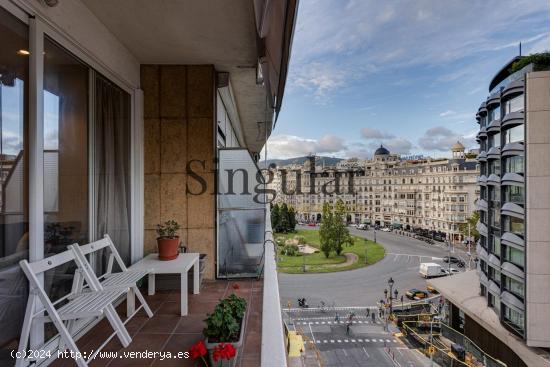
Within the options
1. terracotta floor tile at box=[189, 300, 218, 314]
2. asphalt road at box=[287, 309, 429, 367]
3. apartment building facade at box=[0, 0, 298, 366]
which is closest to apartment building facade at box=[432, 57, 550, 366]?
asphalt road at box=[287, 309, 429, 367]

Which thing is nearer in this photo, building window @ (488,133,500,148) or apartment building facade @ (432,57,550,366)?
apartment building facade @ (432,57,550,366)

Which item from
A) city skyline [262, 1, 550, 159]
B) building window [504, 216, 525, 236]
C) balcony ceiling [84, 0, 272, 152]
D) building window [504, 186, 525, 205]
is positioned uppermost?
city skyline [262, 1, 550, 159]

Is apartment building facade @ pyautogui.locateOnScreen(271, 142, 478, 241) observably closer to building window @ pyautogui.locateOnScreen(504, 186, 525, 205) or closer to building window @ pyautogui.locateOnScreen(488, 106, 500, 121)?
building window @ pyautogui.locateOnScreen(488, 106, 500, 121)

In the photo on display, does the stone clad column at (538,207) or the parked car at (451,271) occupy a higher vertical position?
the stone clad column at (538,207)

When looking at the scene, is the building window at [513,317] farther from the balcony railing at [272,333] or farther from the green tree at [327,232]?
the green tree at [327,232]

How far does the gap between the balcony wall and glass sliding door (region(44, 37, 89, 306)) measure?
1.08m

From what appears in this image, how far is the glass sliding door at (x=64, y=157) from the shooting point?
2109 millimetres

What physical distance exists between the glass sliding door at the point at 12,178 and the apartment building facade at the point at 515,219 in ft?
45.5

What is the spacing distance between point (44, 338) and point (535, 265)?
1406 cm

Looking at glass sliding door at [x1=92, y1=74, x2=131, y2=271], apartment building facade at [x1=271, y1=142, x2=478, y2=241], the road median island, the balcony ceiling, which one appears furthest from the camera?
apartment building facade at [x1=271, y1=142, x2=478, y2=241]

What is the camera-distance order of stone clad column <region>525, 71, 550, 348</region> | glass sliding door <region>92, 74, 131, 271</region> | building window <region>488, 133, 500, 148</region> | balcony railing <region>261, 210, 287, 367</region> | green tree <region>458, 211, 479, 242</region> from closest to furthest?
balcony railing <region>261, 210, 287, 367</region> < glass sliding door <region>92, 74, 131, 271</region> < stone clad column <region>525, 71, 550, 348</region> < building window <region>488, 133, 500, 148</region> < green tree <region>458, 211, 479, 242</region>

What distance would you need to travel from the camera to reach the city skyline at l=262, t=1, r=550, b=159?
27922 mm

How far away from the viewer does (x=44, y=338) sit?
2000 millimetres

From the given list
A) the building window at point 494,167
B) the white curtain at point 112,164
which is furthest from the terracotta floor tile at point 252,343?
the building window at point 494,167
